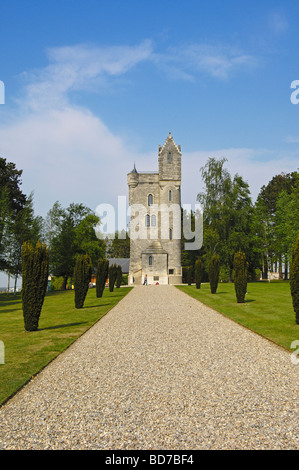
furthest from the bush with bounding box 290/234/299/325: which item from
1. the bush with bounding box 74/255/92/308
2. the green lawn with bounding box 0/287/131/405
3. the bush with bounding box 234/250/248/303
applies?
the bush with bounding box 74/255/92/308

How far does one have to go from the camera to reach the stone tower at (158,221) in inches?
2053

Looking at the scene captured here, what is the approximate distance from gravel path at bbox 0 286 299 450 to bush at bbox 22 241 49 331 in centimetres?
289

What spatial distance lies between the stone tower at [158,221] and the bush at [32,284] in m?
39.3

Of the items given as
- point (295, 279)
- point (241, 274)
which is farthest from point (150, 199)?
point (295, 279)

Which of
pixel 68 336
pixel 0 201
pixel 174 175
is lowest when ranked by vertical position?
pixel 68 336

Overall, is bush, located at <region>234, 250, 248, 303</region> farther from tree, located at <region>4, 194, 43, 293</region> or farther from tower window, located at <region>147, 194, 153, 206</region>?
tower window, located at <region>147, 194, 153, 206</region>

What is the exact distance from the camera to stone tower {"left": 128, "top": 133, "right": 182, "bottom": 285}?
52.2 meters

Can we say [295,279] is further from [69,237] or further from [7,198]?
[69,237]

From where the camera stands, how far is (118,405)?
5797mm

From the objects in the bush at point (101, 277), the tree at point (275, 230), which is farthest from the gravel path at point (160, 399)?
the tree at point (275, 230)

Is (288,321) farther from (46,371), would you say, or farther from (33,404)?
(33,404)

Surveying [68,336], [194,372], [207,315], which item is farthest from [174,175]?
[194,372]

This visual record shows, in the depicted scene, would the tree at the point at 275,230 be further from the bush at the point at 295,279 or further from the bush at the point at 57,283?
the bush at the point at 295,279
